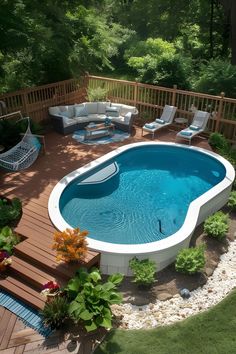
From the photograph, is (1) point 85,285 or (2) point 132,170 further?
(2) point 132,170

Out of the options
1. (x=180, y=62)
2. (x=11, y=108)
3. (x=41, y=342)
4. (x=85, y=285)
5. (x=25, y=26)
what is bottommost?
(x=41, y=342)

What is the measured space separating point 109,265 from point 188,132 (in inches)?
252

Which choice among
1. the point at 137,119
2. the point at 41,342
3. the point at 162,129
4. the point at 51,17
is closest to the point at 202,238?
the point at 41,342

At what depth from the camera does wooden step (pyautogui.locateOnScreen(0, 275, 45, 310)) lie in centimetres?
551

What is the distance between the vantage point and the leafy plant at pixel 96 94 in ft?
44.1

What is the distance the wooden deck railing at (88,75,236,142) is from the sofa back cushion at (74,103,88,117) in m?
1.75

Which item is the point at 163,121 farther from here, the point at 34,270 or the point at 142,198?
the point at 34,270

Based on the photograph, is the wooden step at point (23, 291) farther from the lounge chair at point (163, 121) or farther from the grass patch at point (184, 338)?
the lounge chair at point (163, 121)

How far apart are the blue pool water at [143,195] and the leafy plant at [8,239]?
1.35 meters

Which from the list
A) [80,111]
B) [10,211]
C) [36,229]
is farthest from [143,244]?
[80,111]

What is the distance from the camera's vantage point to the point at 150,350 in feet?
15.9

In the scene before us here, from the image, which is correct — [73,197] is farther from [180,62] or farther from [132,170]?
[180,62]

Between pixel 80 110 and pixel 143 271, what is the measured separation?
8.12m

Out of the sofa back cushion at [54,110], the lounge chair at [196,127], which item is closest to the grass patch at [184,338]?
the lounge chair at [196,127]
